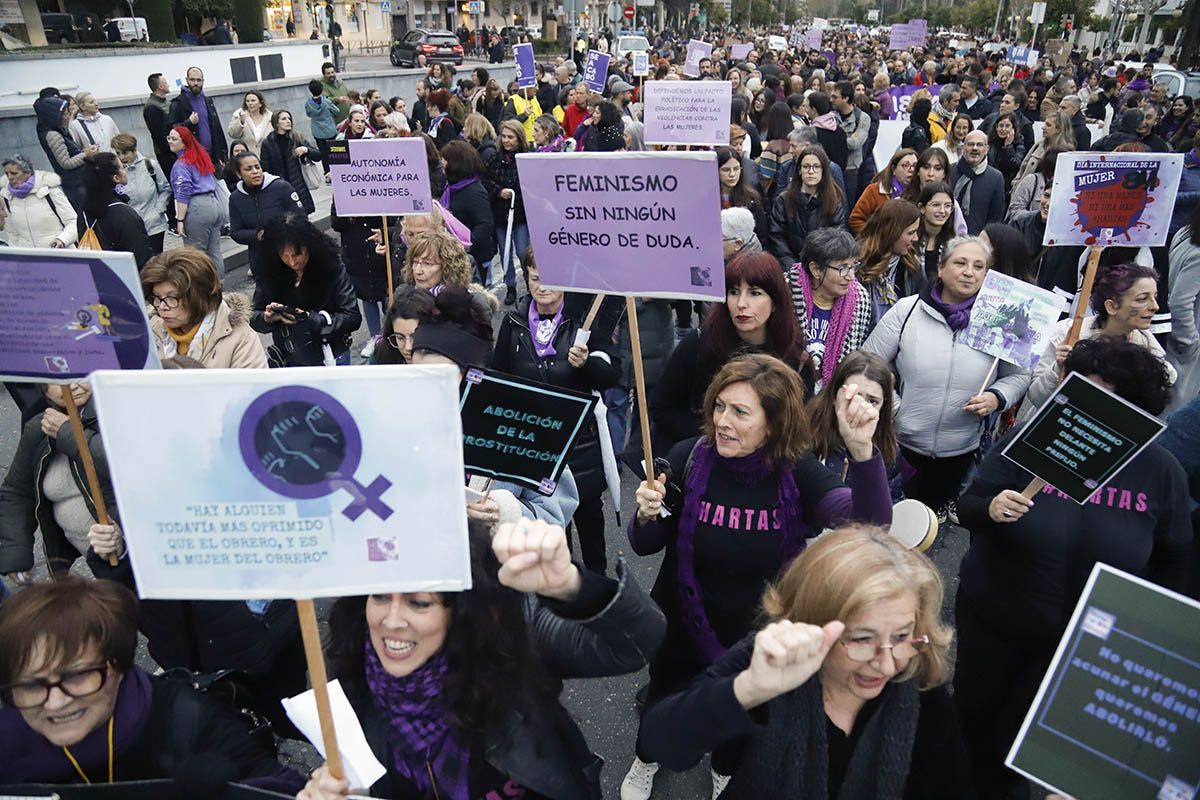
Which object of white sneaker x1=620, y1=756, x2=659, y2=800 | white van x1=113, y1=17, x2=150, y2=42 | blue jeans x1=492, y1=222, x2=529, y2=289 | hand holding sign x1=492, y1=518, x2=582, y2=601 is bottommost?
white sneaker x1=620, y1=756, x2=659, y2=800

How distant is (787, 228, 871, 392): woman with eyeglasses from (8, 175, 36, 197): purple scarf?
6.21m

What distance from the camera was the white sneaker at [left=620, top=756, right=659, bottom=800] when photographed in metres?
3.32

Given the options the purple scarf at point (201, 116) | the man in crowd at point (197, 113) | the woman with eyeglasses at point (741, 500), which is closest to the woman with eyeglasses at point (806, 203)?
the woman with eyeglasses at point (741, 500)

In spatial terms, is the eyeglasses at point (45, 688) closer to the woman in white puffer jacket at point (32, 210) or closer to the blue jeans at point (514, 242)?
the woman in white puffer jacket at point (32, 210)

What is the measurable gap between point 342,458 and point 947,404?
10.6ft

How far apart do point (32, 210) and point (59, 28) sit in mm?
28590

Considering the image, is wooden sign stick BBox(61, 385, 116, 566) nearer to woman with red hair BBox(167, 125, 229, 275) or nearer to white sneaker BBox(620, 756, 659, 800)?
white sneaker BBox(620, 756, 659, 800)

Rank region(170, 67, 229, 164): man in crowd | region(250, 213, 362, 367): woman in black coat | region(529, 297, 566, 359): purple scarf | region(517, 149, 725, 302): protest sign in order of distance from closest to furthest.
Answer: region(517, 149, 725, 302): protest sign
region(529, 297, 566, 359): purple scarf
region(250, 213, 362, 367): woman in black coat
region(170, 67, 229, 164): man in crowd

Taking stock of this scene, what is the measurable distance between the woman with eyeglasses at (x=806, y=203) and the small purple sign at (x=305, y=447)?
212 inches

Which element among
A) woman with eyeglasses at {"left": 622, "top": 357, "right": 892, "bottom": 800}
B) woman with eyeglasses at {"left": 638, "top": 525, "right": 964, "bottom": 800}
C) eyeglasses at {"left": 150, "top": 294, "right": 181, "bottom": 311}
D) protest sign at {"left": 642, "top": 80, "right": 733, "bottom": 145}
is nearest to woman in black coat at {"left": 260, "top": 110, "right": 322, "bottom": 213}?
protest sign at {"left": 642, "top": 80, "right": 733, "bottom": 145}

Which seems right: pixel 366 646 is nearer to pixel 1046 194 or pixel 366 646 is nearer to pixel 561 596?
pixel 561 596

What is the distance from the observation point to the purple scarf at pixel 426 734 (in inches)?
81.5

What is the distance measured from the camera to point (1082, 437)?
8.60 ft

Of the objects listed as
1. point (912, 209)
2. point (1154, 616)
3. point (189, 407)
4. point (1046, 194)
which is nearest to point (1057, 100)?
point (1046, 194)
